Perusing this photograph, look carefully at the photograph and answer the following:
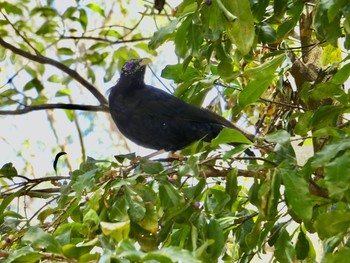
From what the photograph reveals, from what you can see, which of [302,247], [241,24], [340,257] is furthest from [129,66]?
[340,257]

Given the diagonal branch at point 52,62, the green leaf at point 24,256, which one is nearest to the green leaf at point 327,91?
the green leaf at point 24,256

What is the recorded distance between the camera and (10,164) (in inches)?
94.8

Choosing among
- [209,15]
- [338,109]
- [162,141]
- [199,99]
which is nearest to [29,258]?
[209,15]

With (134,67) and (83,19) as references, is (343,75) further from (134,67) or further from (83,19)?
(83,19)

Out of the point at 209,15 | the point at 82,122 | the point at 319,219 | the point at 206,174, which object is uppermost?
the point at 82,122

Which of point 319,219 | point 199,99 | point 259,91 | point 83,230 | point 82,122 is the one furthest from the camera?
point 82,122

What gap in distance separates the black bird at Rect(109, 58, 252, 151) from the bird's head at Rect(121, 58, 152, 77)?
0.25 meters

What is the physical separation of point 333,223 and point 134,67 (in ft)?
6.80

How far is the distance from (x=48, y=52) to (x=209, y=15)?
559 centimetres

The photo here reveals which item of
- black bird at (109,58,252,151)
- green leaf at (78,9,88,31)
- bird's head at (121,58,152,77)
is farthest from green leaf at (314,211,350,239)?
green leaf at (78,9,88,31)

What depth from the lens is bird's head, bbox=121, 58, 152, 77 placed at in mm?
3573

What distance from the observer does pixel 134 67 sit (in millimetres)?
3600

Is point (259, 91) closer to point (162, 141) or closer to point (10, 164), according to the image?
point (10, 164)

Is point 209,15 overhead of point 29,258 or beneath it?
overhead
